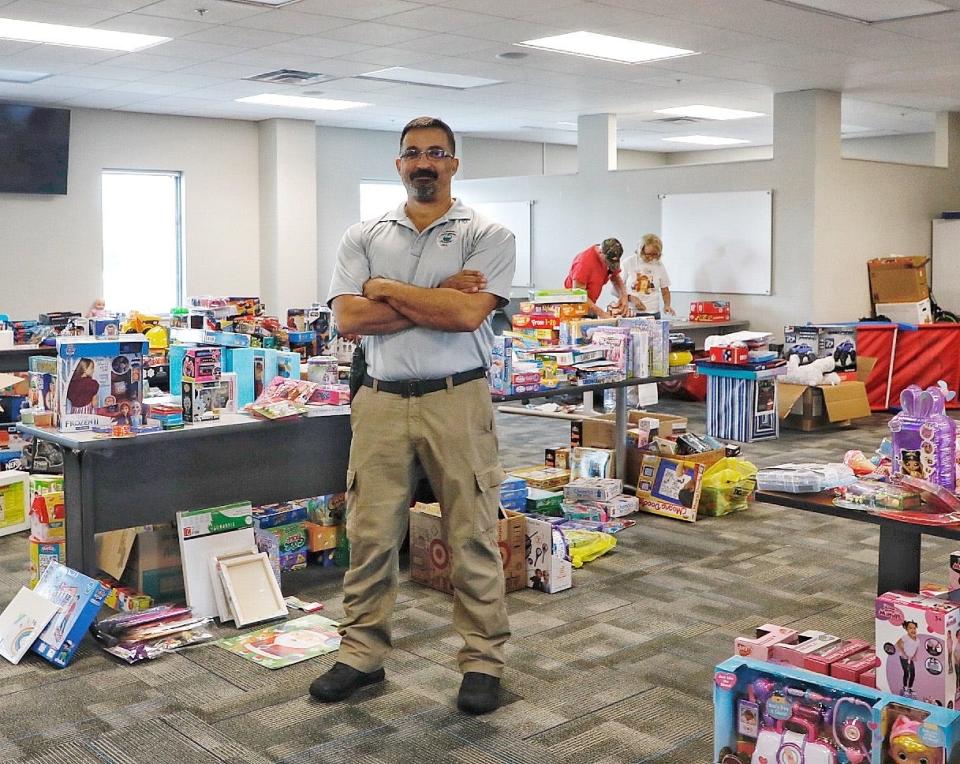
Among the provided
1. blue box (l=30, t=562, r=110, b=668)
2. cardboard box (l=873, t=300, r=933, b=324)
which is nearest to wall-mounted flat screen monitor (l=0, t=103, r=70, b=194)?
blue box (l=30, t=562, r=110, b=668)

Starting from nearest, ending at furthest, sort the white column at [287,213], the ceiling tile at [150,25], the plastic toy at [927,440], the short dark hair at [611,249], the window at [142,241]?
the plastic toy at [927,440] < the ceiling tile at [150,25] < the short dark hair at [611,249] < the window at [142,241] < the white column at [287,213]

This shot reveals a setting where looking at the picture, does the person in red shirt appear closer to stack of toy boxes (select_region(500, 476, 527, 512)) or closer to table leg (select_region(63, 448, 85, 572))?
stack of toy boxes (select_region(500, 476, 527, 512))

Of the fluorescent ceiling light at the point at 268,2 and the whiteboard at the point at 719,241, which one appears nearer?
the fluorescent ceiling light at the point at 268,2

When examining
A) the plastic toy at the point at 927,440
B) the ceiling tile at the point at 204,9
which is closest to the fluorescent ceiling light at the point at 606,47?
the ceiling tile at the point at 204,9

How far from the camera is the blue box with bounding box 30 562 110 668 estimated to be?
373cm

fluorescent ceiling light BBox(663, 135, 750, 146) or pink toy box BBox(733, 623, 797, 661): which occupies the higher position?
fluorescent ceiling light BBox(663, 135, 750, 146)

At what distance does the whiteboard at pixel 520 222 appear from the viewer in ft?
42.4

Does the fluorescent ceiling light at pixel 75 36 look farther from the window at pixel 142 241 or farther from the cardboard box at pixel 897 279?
the cardboard box at pixel 897 279

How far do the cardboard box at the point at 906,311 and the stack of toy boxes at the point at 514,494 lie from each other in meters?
6.33

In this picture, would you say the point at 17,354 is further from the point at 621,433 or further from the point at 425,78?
the point at 425,78

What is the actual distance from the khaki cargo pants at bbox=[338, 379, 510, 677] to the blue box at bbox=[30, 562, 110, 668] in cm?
94

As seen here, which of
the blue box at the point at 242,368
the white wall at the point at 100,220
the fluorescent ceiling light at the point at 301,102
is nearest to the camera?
the blue box at the point at 242,368

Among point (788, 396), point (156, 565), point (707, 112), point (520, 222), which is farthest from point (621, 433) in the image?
point (520, 222)

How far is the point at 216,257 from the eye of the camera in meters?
12.3
